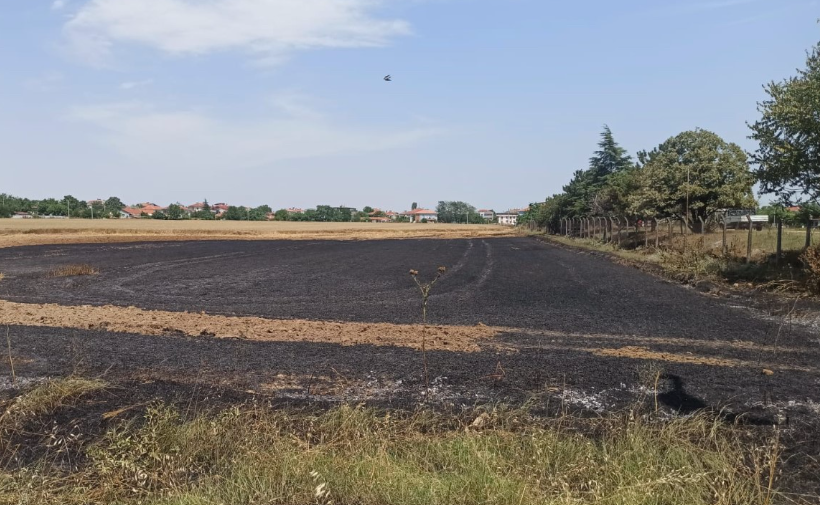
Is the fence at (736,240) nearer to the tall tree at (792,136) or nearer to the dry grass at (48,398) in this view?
the tall tree at (792,136)

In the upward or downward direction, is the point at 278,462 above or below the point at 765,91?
below

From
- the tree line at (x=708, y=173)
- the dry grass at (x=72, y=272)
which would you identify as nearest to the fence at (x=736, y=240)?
the tree line at (x=708, y=173)

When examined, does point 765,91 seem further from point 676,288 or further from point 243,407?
point 243,407

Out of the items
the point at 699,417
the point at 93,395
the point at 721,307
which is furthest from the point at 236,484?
the point at 721,307

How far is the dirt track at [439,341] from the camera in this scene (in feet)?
20.5

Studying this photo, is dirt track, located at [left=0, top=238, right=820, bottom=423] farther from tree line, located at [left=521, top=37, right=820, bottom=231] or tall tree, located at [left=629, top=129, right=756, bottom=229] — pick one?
tall tree, located at [left=629, top=129, right=756, bottom=229]

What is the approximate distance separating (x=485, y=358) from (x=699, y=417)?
10.4 ft

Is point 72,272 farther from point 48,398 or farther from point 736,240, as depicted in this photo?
point 736,240

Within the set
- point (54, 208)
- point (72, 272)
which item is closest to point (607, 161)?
point (72, 272)

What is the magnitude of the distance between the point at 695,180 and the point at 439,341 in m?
27.7

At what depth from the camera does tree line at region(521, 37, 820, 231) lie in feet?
49.7

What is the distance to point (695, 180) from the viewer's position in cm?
3212

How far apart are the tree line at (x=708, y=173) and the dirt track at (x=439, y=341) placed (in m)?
4.15

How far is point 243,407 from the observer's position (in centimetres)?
525
